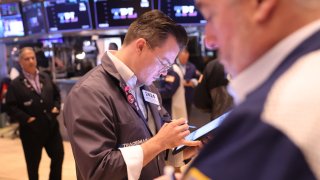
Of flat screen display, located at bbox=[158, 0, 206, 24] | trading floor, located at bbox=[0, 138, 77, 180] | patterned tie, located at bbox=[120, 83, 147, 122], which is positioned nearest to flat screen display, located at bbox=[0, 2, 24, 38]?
trading floor, located at bbox=[0, 138, 77, 180]

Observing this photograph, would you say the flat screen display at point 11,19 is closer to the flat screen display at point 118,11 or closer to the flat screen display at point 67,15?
the flat screen display at point 67,15

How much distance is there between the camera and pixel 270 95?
59 cm

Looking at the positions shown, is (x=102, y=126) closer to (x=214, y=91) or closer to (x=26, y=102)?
(x=214, y=91)

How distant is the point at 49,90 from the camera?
470 cm

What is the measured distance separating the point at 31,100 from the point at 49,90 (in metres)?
0.25

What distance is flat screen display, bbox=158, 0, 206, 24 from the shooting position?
4633 mm

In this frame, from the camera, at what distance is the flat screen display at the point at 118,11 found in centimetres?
483

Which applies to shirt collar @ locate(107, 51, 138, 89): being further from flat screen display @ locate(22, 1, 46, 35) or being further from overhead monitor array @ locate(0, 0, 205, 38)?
flat screen display @ locate(22, 1, 46, 35)

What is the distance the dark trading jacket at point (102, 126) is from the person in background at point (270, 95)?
0.99m

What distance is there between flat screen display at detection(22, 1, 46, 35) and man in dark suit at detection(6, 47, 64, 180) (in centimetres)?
140

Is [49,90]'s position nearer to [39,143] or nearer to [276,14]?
[39,143]

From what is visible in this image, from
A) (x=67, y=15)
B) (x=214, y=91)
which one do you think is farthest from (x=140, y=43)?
(x=67, y=15)

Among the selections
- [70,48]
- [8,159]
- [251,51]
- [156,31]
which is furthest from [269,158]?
[70,48]

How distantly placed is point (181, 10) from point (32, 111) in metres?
2.08
